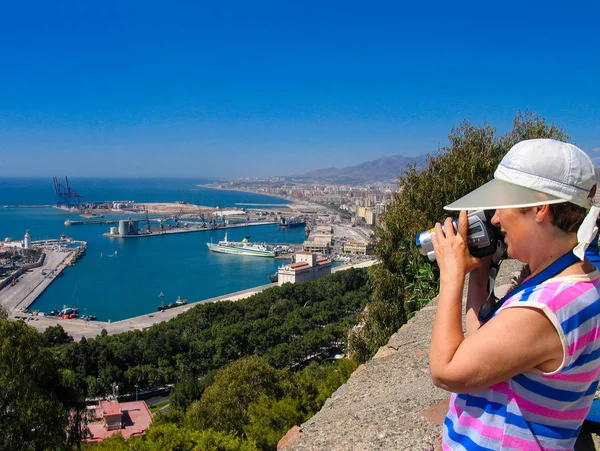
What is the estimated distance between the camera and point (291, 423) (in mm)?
3783

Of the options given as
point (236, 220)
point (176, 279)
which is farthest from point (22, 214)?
point (176, 279)

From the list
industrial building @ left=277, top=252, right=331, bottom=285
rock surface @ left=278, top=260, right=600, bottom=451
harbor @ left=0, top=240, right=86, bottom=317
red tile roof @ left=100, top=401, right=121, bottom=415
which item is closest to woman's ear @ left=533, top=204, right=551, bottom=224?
rock surface @ left=278, top=260, right=600, bottom=451

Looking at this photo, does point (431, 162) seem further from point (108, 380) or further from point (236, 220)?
point (236, 220)

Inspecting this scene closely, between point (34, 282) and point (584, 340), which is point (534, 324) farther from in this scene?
point (34, 282)

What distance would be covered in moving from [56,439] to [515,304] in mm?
4737

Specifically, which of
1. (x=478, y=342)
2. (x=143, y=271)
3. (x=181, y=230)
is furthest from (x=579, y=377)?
(x=181, y=230)

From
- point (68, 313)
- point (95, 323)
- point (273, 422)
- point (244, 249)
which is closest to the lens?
point (273, 422)

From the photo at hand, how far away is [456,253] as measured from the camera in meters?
0.66

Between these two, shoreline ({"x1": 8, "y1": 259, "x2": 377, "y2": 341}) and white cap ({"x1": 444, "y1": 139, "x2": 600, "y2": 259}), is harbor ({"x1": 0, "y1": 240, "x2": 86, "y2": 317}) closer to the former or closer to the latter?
shoreline ({"x1": 8, "y1": 259, "x2": 377, "y2": 341})

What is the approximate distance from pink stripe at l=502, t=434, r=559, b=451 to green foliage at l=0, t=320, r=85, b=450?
14.9 feet

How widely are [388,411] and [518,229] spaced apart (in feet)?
4.91

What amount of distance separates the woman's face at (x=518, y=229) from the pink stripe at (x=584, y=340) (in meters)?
0.11

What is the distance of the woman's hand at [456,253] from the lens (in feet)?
2.13

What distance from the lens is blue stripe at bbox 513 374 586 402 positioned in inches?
22.4
